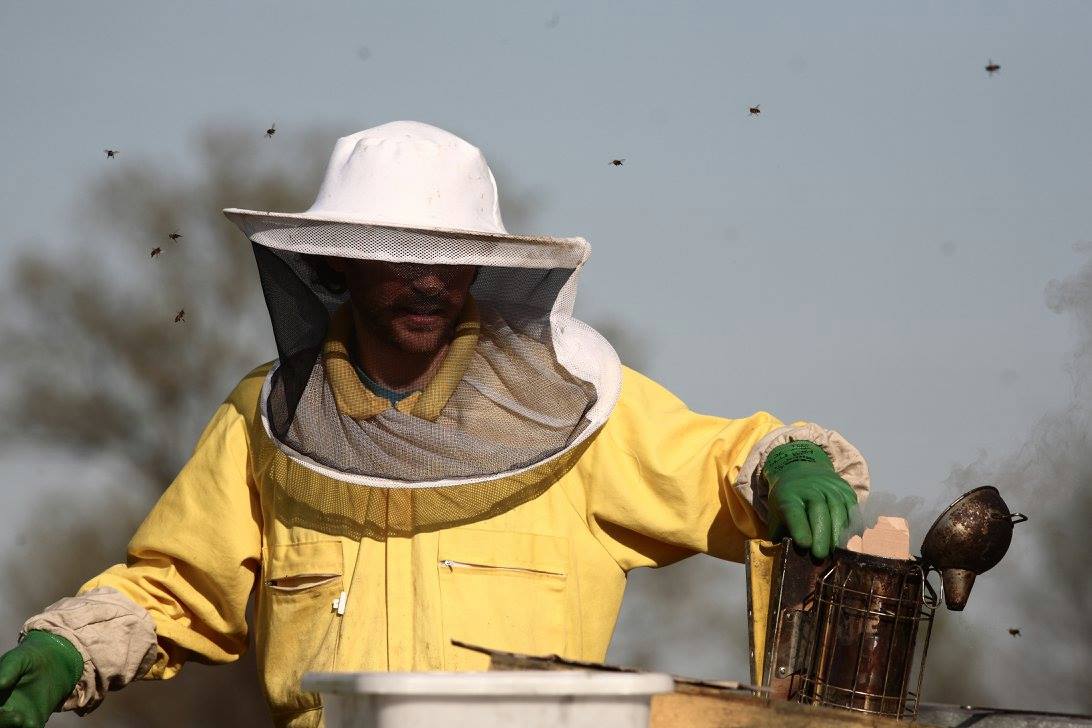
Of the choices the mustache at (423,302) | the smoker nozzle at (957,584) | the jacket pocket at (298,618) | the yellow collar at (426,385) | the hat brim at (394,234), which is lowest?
the jacket pocket at (298,618)

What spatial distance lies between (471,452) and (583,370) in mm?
371

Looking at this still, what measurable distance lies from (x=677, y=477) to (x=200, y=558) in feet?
3.84

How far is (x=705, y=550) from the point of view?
146 inches

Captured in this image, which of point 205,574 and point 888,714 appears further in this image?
point 205,574

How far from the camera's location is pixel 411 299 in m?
3.56

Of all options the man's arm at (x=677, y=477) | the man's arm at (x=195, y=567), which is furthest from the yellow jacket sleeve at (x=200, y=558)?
the man's arm at (x=677, y=477)

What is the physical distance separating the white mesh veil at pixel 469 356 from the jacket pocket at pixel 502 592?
0.16m

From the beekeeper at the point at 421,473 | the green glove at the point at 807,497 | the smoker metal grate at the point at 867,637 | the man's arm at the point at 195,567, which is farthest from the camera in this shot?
the man's arm at the point at 195,567

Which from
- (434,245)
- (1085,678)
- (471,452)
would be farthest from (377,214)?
(1085,678)

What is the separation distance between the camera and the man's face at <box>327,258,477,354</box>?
11.6ft

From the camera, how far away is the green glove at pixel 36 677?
3.35m

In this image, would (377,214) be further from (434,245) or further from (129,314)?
(129,314)

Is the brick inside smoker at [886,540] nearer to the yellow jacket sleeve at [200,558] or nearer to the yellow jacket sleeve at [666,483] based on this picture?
the yellow jacket sleeve at [666,483]

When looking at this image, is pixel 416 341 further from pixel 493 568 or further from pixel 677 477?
pixel 677 477
